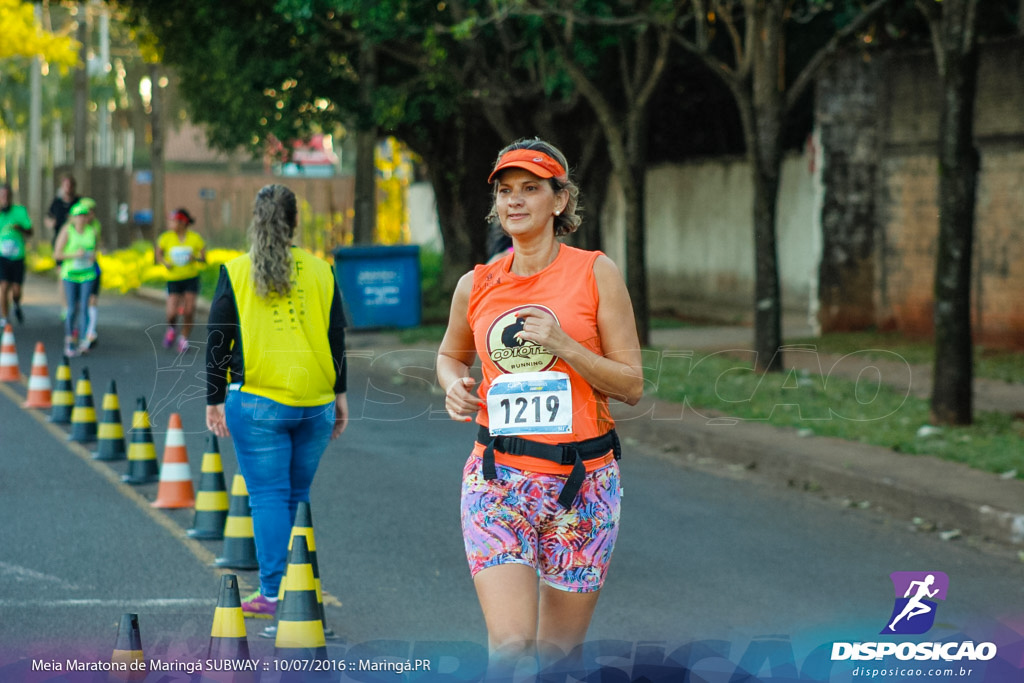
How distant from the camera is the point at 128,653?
485cm

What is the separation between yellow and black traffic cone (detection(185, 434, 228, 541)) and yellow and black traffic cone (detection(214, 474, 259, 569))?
2.19 ft

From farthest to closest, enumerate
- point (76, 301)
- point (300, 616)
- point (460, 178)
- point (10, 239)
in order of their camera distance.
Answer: point (460, 178) < point (10, 239) < point (76, 301) < point (300, 616)

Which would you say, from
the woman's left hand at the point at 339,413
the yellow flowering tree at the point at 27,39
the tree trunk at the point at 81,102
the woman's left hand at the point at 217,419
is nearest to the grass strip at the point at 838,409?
the woman's left hand at the point at 339,413

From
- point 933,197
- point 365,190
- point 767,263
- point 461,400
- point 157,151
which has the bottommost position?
point 461,400

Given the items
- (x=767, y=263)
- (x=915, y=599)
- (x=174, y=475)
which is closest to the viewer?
(x=915, y=599)

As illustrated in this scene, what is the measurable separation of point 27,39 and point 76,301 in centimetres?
2182

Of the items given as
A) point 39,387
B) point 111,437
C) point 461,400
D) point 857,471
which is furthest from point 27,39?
point 461,400

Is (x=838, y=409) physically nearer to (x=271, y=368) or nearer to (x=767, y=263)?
(x=767, y=263)

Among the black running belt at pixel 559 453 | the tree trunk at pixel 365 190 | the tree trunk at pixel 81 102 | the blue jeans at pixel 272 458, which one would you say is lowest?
the blue jeans at pixel 272 458

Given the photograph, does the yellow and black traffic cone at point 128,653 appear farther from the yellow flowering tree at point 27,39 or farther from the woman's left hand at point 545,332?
the yellow flowering tree at point 27,39

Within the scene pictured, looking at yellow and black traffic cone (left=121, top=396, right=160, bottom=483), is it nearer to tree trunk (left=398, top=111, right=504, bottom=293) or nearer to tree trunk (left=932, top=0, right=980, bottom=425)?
tree trunk (left=932, top=0, right=980, bottom=425)

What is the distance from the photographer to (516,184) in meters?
Result: 4.20

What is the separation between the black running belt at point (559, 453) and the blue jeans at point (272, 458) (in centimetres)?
231

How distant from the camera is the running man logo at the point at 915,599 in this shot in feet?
20.5
